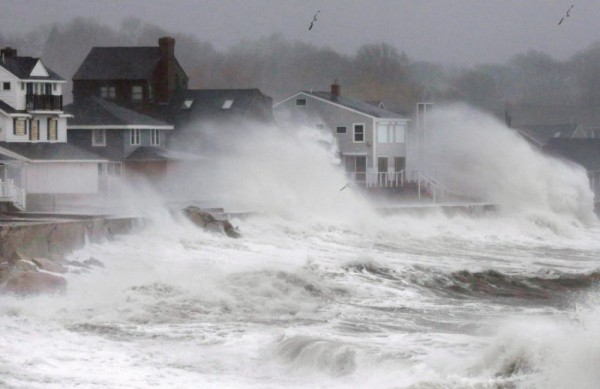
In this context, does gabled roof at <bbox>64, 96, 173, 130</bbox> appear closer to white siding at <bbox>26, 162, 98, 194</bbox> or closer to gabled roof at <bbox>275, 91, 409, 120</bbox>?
white siding at <bbox>26, 162, 98, 194</bbox>

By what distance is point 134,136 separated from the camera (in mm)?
54312

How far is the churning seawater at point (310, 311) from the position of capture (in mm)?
16891

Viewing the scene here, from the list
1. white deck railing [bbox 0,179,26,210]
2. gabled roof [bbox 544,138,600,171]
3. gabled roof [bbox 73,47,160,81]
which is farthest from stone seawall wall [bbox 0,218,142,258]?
gabled roof [bbox 544,138,600,171]

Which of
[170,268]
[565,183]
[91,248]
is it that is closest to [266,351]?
[170,268]

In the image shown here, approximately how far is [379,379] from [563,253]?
27106mm

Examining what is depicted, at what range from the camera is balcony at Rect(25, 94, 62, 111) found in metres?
48.7

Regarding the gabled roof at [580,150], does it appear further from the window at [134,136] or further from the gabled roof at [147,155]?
the window at [134,136]

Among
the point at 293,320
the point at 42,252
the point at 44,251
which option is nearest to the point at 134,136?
the point at 44,251

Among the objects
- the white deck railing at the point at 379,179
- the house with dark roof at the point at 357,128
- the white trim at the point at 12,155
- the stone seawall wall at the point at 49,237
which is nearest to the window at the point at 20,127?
the white trim at the point at 12,155

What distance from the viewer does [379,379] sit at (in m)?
16.8

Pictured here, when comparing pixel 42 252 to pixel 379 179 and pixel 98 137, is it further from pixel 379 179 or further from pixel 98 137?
pixel 379 179

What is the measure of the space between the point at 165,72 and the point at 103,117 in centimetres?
939

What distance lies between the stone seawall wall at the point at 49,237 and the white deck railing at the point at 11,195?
7.87 metres

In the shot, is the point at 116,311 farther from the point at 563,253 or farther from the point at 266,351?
the point at 563,253
